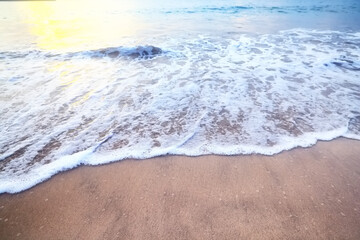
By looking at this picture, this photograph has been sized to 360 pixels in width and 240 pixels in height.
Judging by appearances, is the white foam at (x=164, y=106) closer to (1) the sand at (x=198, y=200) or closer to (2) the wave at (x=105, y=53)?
(2) the wave at (x=105, y=53)

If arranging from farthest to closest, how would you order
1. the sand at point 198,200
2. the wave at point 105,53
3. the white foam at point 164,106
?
the wave at point 105,53 → the white foam at point 164,106 → the sand at point 198,200

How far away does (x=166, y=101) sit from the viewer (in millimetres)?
4797

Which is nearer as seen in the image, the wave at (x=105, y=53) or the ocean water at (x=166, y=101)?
the ocean water at (x=166, y=101)

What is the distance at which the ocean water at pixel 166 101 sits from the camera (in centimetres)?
338

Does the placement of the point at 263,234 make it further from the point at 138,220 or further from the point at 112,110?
the point at 112,110

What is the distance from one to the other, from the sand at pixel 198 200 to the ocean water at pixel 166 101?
0.86ft

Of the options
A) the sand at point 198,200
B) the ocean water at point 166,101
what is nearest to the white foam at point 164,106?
the ocean water at point 166,101

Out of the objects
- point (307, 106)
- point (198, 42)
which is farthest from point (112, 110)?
point (198, 42)

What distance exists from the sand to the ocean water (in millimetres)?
263

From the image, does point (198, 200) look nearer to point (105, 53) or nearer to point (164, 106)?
point (164, 106)

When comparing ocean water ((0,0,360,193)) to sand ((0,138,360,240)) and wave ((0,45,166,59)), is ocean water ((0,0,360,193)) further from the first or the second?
sand ((0,138,360,240))

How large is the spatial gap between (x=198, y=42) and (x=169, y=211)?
8.79m

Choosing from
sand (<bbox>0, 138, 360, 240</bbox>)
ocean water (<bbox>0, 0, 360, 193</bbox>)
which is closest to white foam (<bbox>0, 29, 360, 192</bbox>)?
ocean water (<bbox>0, 0, 360, 193</bbox>)

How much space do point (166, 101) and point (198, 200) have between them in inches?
105
